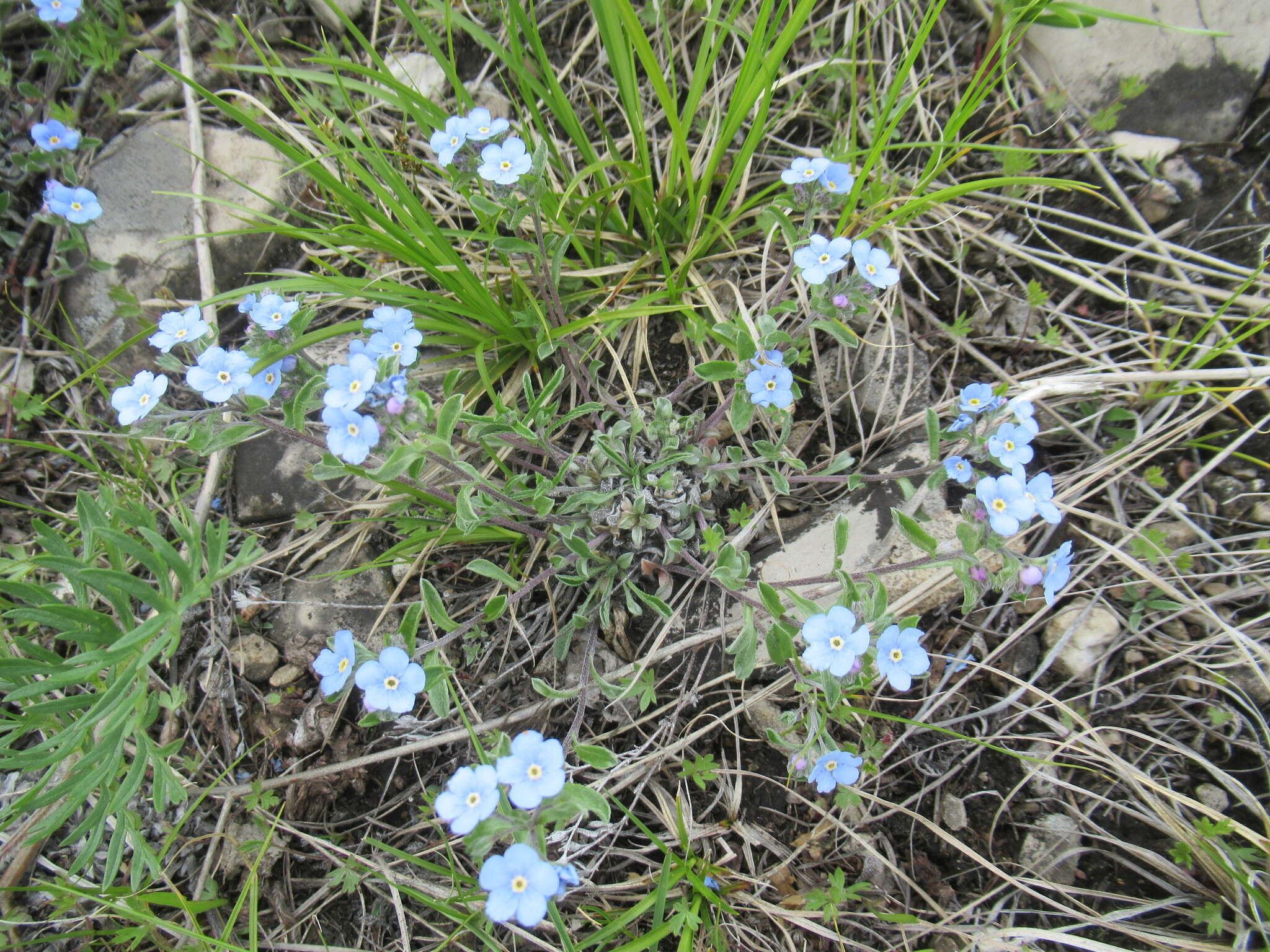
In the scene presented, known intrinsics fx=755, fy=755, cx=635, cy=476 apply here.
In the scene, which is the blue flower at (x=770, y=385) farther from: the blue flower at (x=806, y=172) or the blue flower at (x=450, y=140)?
the blue flower at (x=450, y=140)

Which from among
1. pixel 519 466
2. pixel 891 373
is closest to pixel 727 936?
pixel 519 466

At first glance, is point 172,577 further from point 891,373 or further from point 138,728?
point 891,373

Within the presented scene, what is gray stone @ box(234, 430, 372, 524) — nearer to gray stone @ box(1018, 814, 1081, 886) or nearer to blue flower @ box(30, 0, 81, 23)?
blue flower @ box(30, 0, 81, 23)

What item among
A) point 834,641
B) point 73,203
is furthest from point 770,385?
point 73,203

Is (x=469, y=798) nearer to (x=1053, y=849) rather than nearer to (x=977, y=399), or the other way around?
(x=977, y=399)

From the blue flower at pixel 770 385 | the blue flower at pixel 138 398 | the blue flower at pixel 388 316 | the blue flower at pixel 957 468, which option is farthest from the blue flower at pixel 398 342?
the blue flower at pixel 957 468

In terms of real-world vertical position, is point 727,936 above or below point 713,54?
below

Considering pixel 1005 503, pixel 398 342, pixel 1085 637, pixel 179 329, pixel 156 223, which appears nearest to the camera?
pixel 1005 503
